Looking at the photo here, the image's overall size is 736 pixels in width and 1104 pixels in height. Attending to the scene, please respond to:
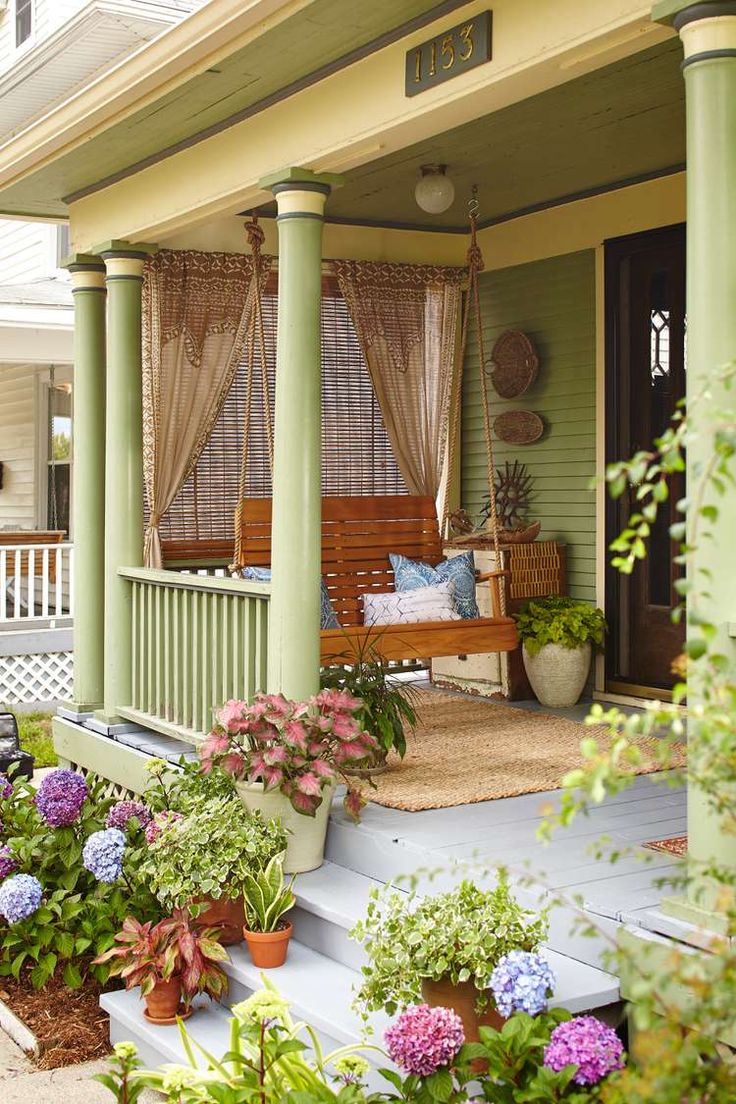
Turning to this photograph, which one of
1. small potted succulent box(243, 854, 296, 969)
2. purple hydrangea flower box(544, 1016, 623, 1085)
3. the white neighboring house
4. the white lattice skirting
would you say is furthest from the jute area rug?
the white lattice skirting

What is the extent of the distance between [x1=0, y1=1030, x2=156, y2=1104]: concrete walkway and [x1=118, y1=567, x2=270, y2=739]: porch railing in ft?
4.84

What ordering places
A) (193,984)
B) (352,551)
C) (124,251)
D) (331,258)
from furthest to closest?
(331,258), (352,551), (124,251), (193,984)

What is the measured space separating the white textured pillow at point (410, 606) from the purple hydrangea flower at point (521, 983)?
3.18 m

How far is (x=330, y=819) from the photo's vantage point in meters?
4.48

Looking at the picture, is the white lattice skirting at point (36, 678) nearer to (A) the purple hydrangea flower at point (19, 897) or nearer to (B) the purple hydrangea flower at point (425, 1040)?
(A) the purple hydrangea flower at point (19, 897)

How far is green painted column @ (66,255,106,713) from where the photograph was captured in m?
6.46

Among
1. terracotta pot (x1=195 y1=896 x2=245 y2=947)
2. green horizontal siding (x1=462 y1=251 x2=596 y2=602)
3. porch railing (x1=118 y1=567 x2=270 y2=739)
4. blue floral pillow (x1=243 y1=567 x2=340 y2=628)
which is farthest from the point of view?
green horizontal siding (x1=462 y1=251 x2=596 y2=602)

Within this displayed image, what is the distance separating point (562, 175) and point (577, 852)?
358 cm

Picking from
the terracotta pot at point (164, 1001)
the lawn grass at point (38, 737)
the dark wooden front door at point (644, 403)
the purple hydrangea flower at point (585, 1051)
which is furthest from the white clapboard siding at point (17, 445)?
the purple hydrangea flower at point (585, 1051)

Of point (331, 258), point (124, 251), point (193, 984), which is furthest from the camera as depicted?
point (331, 258)

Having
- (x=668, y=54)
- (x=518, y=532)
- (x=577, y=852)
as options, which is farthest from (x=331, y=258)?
(x=577, y=852)

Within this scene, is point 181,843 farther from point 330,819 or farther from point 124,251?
point 124,251

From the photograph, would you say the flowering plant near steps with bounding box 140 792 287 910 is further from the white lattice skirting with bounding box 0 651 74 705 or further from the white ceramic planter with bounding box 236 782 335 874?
the white lattice skirting with bounding box 0 651 74 705

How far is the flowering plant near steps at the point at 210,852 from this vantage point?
13.1 ft
